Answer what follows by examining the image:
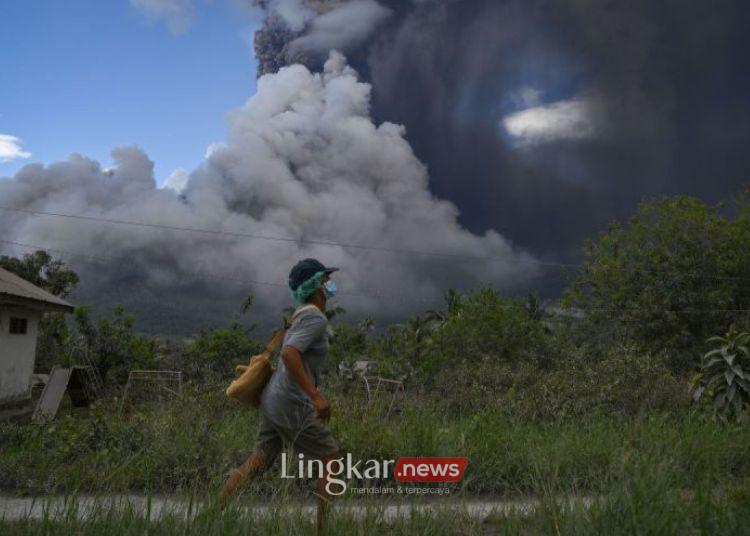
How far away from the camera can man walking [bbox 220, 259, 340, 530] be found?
12.4 ft

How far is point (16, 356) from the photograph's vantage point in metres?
17.0

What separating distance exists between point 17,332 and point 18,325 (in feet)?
0.64

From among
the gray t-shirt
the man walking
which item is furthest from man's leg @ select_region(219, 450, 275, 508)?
the gray t-shirt

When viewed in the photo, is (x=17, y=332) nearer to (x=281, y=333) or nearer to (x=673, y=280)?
(x=281, y=333)

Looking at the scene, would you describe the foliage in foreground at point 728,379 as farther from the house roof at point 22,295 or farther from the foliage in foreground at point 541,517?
the house roof at point 22,295

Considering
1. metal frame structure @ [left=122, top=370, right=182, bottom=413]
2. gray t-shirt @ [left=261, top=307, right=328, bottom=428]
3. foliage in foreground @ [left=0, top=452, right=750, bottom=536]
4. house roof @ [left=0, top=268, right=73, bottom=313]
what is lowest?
foliage in foreground @ [left=0, top=452, right=750, bottom=536]

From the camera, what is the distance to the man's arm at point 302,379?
371cm

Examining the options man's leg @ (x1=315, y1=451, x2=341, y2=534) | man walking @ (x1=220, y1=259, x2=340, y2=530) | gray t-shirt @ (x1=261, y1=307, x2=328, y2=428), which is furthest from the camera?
gray t-shirt @ (x1=261, y1=307, x2=328, y2=428)

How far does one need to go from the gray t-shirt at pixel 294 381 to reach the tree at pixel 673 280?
2559 cm

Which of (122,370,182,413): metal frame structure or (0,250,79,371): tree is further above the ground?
(0,250,79,371): tree

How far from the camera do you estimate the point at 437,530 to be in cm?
287

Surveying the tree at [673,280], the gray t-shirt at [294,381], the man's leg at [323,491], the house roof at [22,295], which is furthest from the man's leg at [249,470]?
the tree at [673,280]

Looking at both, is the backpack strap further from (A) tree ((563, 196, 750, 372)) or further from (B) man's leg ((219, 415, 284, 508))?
(A) tree ((563, 196, 750, 372))

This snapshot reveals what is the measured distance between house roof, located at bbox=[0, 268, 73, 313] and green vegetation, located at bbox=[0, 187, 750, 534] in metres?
4.11
